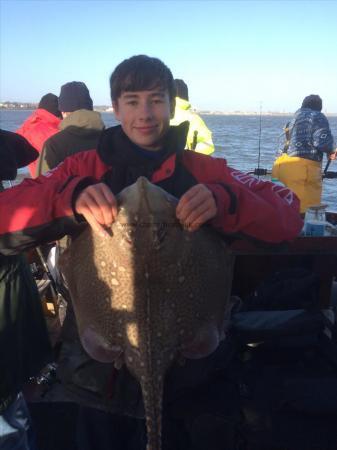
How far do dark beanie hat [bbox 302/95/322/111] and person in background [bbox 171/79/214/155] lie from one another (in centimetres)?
Result: 197

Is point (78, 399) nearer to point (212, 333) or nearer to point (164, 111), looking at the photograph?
point (212, 333)

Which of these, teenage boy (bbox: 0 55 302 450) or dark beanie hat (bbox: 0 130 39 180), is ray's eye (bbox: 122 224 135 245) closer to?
teenage boy (bbox: 0 55 302 450)

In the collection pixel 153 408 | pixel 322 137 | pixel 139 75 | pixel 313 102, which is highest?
pixel 139 75

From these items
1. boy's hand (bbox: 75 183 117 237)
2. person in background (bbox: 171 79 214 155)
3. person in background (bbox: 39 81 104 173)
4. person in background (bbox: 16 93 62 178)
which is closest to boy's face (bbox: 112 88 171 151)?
boy's hand (bbox: 75 183 117 237)

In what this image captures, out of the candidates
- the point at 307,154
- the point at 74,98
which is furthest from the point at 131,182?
the point at 307,154

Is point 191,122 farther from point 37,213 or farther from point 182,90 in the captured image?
point 37,213

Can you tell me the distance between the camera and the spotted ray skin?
1861mm

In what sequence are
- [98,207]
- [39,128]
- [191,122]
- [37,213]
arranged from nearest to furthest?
[98,207]
[37,213]
[39,128]
[191,122]

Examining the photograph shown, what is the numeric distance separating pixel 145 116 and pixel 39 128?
15.1 ft

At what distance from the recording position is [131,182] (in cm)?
230

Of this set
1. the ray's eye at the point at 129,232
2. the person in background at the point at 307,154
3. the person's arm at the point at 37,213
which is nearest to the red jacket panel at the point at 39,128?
the person in background at the point at 307,154

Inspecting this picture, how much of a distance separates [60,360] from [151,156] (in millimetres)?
1301

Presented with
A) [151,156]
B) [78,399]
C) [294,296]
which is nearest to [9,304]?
[78,399]

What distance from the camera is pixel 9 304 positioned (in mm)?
2494
